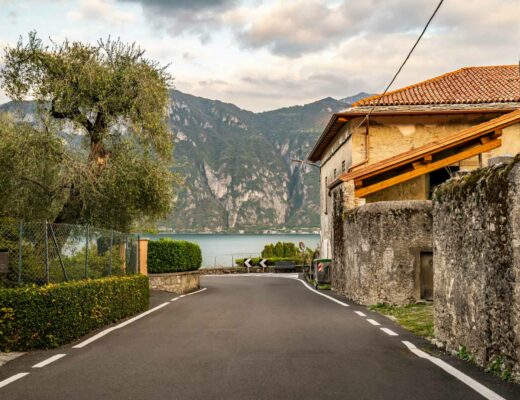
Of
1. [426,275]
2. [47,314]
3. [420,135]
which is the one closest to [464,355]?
[47,314]

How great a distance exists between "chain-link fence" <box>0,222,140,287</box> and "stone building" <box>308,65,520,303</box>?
7689 millimetres

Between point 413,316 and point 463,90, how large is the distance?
17.8 m

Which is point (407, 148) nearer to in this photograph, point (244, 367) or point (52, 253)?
point (52, 253)

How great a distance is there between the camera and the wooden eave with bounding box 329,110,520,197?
70.3 feet

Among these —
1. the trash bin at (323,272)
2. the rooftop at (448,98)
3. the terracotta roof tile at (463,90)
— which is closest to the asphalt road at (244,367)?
the trash bin at (323,272)

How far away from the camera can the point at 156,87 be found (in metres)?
20.9

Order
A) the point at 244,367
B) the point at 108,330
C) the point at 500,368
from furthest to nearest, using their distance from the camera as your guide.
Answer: the point at 108,330 < the point at 244,367 < the point at 500,368

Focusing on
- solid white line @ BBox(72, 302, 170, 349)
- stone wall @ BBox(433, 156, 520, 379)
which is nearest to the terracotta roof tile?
solid white line @ BBox(72, 302, 170, 349)

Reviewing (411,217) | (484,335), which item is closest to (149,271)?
(411,217)

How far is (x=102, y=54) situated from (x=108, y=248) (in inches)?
354

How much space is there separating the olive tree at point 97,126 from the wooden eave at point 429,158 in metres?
7.13

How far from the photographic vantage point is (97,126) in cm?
2052

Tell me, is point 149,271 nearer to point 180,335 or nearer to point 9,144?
point 9,144

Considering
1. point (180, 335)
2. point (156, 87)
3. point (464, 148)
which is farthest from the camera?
point (464, 148)
